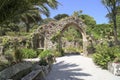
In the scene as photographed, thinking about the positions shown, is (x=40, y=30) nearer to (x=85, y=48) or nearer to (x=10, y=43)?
(x=10, y=43)

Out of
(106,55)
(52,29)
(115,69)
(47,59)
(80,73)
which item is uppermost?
(52,29)

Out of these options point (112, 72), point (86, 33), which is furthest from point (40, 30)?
point (112, 72)

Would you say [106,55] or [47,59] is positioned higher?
[106,55]

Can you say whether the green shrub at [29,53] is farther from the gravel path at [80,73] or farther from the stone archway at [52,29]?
the gravel path at [80,73]

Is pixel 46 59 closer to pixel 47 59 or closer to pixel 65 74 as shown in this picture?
pixel 47 59

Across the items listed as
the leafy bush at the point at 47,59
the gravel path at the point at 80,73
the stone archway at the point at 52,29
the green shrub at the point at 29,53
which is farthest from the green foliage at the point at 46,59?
the stone archway at the point at 52,29

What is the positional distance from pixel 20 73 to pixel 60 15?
1665 inches

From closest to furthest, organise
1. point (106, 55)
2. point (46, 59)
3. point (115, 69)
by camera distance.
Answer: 1. point (115, 69)
2. point (106, 55)
3. point (46, 59)

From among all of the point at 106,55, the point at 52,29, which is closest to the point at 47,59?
the point at 106,55

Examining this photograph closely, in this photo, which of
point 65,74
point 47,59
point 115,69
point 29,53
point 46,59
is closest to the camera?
point 115,69

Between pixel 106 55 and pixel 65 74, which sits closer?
pixel 65 74

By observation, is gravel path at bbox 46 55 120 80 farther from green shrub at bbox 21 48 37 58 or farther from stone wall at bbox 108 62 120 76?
green shrub at bbox 21 48 37 58

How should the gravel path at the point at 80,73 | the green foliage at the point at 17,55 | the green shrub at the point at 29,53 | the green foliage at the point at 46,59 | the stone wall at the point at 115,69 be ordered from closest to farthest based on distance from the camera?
the gravel path at the point at 80,73
the stone wall at the point at 115,69
the green foliage at the point at 17,55
the green foliage at the point at 46,59
the green shrub at the point at 29,53

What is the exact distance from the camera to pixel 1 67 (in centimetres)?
1123
